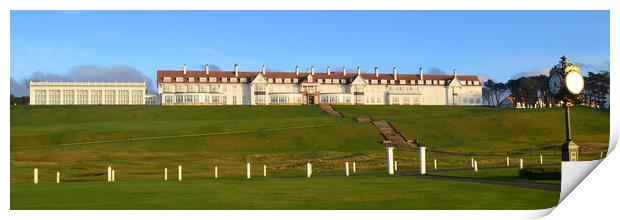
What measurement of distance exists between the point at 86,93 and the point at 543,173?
140298 mm

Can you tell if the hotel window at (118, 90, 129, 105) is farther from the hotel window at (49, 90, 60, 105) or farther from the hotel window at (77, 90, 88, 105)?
the hotel window at (49, 90, 60, 105)

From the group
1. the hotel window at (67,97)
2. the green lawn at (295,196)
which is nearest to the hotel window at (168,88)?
the hotel window at (67,97)

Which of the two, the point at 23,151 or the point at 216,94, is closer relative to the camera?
the point at 23,151

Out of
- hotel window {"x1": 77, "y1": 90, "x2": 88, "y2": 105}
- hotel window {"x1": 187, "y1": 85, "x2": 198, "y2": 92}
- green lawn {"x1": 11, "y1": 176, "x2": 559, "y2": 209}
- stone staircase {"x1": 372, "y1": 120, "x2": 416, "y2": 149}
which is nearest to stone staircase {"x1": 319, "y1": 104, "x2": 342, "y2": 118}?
stone staircase {"x1": 372, "y1": 120, "x2": 416, "y2": 149}

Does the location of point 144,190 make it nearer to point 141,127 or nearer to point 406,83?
point 141,127

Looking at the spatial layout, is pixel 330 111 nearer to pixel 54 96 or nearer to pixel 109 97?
pixel 109 97

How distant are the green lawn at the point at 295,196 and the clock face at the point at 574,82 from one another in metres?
3.98

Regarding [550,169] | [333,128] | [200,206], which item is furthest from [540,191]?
[333,128]

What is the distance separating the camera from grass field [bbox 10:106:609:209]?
2378cm

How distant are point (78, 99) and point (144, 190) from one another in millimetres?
136032

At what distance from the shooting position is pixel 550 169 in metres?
30.7

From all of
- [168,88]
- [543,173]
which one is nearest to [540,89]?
[168,88]

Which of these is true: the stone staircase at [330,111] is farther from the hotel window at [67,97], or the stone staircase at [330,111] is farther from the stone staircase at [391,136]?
the hotel window at [67,97]
